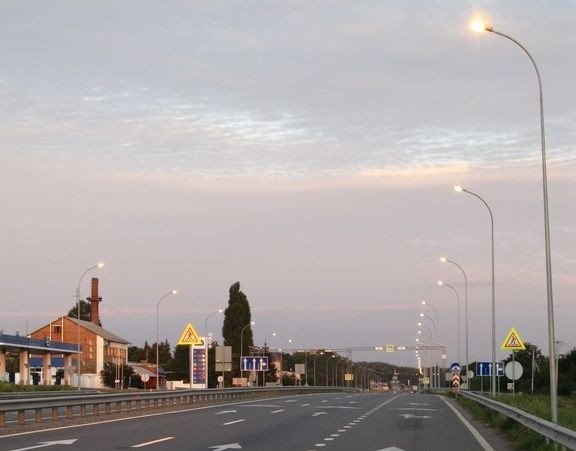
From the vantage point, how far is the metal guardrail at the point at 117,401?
82.7 ft

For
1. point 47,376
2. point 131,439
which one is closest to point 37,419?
point 131,439

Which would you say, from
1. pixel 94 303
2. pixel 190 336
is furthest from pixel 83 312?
pixel 190 336

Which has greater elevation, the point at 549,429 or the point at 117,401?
the point at 549,429

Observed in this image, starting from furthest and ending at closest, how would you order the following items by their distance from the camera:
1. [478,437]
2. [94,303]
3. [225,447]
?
[94,303]
[478,437]
[225,447]

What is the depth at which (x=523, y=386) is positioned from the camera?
93812mm

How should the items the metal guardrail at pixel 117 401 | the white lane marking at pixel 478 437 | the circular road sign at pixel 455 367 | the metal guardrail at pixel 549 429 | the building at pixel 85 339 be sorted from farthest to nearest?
the building at pixel 85 339
the circular road sign at pixel 455 367
the metal guardrail at pixel 117 401
the white lane marking at pixel 478 437
the metal guardrail at pixel 549 429

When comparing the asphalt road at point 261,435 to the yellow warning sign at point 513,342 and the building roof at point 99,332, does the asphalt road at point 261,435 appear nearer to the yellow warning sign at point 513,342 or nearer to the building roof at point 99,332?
the yellow warning sign at point 513,342

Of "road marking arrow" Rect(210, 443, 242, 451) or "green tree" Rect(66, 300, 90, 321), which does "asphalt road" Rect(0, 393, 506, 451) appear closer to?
"road marking arrow" Rect(210, 443, 242, 451)

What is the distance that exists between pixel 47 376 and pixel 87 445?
7935cm

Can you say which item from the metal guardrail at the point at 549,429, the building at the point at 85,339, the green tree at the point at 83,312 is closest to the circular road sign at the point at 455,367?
the metal guardrail at the point at 549,429

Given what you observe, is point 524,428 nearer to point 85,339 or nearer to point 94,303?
point 85,339

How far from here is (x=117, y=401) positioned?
109 ft

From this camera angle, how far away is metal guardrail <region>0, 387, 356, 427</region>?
2522 cm

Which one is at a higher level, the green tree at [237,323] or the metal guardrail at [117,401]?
the green tree at [237,323]
